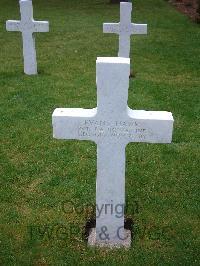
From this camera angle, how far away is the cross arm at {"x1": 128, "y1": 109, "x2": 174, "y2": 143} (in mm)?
3361

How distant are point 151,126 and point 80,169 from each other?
6.66 ft

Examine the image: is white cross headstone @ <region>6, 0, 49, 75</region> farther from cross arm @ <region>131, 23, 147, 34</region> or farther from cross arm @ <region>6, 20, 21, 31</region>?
cross arm @ <region>131, 23, 147, 34</region>

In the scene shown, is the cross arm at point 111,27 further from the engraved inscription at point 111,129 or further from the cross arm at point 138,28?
the engraved inscription at point 111,129

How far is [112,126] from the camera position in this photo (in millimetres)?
3398

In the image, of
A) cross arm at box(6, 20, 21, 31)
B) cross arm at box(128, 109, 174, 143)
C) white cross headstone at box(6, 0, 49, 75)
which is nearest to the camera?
cross arm at box(128, 109, 174, 143)

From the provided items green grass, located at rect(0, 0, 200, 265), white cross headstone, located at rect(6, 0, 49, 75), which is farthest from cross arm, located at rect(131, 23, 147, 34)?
white cross headstone, located at rect(6, 0, 49, 75)

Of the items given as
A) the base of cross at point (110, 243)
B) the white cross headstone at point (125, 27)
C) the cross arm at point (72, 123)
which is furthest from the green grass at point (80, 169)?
the cross arm at point (72, 123)

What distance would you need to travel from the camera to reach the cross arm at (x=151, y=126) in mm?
3361

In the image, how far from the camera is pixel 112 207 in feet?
12.4

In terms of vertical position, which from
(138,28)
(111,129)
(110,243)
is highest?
(111,129)

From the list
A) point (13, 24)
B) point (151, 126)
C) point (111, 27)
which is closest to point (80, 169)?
point (151, 126)

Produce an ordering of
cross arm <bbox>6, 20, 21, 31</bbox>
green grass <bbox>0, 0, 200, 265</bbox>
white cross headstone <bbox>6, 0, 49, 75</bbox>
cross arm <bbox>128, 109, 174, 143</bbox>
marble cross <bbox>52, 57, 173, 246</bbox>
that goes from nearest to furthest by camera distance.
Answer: marble cross <bbox>52, 57, 173, 246</bbox> < cross arm <bbox>128, 109, 174, 143</bbox> < green grass <bbox>0, 0, 200, 265</bbox> < white cross headstone <bbox>6, 0, 49, 75</bbox> < cross arm <bbox>6, 20, 21, 31</bbox>

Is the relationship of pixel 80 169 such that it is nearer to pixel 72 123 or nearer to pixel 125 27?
pixel 72 123

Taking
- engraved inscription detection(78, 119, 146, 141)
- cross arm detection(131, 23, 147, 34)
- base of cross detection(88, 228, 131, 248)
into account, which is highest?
A: engraved inscription detection(78, 119, 146, 141)
